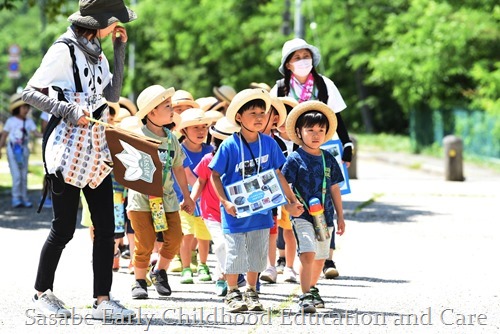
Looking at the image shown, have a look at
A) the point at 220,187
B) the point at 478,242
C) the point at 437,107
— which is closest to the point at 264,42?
the point at 437,107

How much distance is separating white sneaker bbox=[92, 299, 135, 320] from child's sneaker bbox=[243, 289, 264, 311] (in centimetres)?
81

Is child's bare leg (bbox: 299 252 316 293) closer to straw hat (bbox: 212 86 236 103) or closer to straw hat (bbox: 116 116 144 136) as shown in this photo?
straw hat (bbox: 116 116 144 136)

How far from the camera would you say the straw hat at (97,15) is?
23.9 feet

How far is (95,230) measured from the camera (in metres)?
7.40

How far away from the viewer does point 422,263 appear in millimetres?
10078

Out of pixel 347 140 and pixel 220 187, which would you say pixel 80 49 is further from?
pixel 347 140

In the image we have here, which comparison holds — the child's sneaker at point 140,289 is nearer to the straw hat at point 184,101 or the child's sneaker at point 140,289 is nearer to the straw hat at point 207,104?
the straw hat at point 184,101

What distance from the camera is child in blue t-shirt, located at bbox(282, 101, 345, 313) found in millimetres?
7824

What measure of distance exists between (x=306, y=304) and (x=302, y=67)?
252cm

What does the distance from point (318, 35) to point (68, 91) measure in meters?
37.1

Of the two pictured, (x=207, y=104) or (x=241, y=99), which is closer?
(x=241, y=99)

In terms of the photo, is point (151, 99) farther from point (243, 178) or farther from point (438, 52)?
point (438, 52)

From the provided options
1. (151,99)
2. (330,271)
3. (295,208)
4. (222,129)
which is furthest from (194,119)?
(295,208)

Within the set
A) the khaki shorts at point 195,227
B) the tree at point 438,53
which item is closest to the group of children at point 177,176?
the khaki shorts at point 195,227
